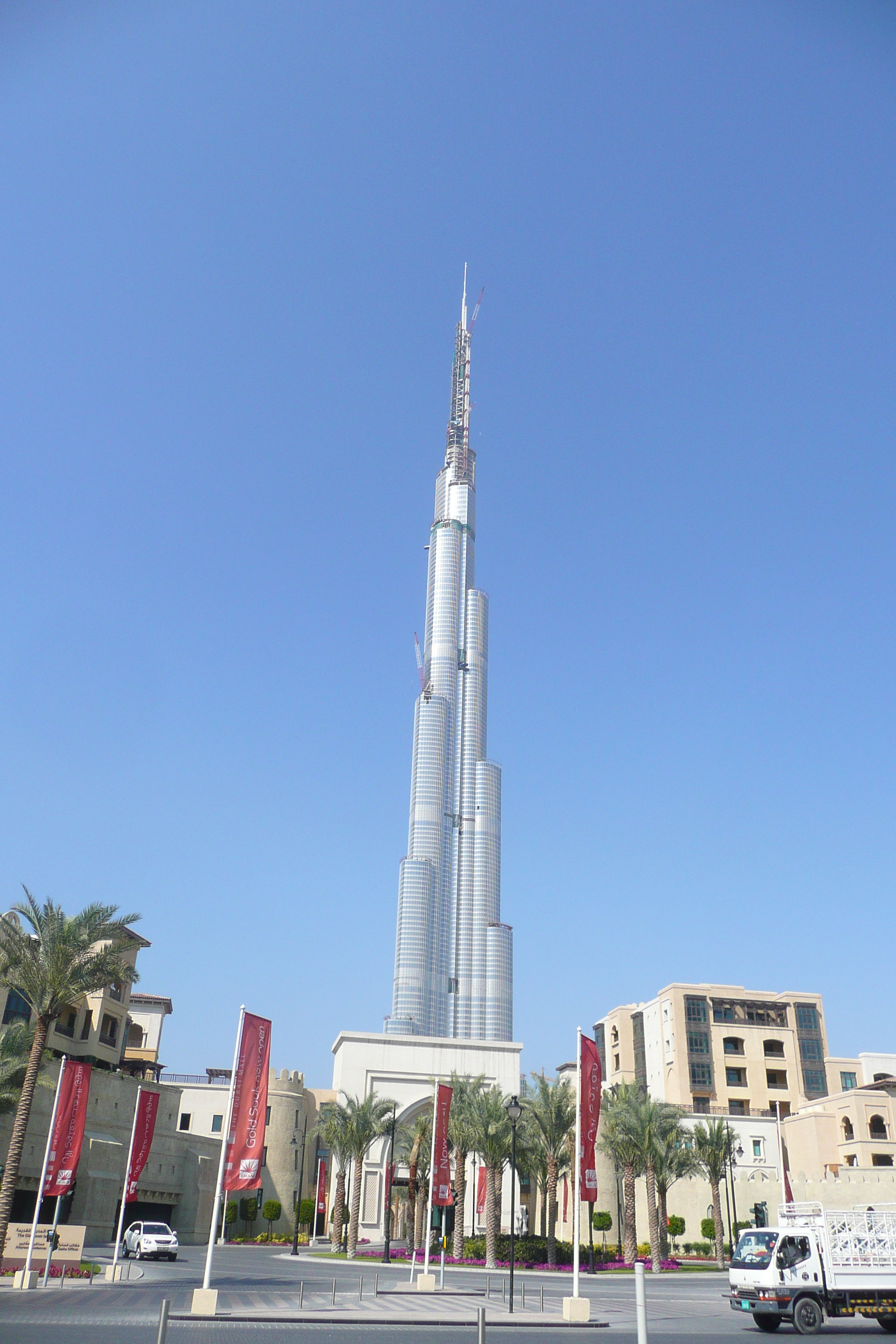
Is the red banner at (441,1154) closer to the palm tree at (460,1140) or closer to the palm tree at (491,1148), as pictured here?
the palm tree at (491,1148)

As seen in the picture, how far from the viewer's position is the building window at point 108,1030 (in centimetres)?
6512

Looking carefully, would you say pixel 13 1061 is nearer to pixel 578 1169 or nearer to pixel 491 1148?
pixel 491 1148

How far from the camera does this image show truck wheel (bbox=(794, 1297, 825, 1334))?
21641 millimetres

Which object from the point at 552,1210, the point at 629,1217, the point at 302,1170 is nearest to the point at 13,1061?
the point at 552,1210

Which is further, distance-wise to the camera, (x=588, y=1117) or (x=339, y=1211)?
(x=339, y=1211)

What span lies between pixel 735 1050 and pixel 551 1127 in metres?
45.9

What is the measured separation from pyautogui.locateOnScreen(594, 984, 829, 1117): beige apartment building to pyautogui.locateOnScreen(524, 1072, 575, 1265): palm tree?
123ft

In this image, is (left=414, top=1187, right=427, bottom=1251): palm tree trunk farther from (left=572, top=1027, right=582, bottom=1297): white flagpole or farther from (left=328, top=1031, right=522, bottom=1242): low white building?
(left=572, top=1027, right=582, bottom=1297): white flagpole

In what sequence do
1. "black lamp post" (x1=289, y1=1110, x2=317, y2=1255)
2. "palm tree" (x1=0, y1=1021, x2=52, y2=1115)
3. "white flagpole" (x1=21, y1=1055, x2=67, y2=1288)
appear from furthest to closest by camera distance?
1. "black lamp post" (x1=289, y1=1110, x2=317, y2=1255)
2. "palm tree" (x1=0, y1=1021, x2=52, y2=1115)
3. "white flagpole" (x1=21, y1=1055, x2=67, y2=1288)

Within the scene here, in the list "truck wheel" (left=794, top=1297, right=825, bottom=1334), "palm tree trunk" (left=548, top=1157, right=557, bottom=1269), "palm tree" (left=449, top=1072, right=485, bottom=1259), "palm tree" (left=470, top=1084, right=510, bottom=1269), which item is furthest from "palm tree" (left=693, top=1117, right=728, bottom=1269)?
"truck wheel" (left=794, top=1297, right=825, bottom=1334)

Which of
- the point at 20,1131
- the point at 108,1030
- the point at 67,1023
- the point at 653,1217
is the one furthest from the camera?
the point at 108,1030

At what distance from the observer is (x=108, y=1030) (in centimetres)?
6669

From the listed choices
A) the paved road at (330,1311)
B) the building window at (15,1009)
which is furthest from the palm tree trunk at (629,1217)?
the building window at (15,1009)

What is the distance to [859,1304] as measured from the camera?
71.3 feet
